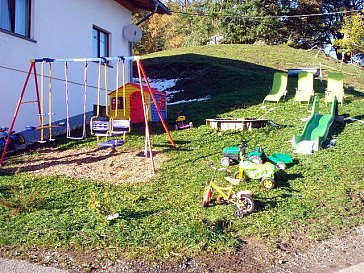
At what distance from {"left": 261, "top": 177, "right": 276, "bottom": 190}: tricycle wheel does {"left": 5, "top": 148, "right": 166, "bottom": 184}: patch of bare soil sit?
6.45 ft

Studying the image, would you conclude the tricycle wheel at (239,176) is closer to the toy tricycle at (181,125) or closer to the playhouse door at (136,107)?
the toy tricycle at (181,125)

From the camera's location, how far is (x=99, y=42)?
14156mm

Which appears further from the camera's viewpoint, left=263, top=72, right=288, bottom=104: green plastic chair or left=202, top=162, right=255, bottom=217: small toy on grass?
left=263, top=72, right=288, bottom=104: green plastic chair

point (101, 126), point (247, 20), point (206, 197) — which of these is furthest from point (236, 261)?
point (247, 20)

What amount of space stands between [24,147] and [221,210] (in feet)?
18.2

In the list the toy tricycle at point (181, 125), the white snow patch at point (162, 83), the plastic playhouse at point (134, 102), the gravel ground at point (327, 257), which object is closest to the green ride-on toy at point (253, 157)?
the gravel ground at point (327, 257)

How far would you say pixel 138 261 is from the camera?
182 inches

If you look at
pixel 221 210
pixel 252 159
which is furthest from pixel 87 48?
pixel 221 210

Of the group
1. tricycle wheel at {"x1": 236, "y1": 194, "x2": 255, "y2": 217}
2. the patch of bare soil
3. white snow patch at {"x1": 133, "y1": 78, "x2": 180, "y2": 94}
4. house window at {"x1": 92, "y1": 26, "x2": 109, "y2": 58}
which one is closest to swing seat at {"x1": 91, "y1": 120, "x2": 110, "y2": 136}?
the patch of bare soil

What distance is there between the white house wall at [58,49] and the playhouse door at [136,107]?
6.27 ft

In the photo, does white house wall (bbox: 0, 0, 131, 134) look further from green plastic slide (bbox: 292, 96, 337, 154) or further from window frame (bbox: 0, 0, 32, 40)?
green plastic slide (bbox: 292, 96, 337, 154)

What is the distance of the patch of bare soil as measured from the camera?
754 centimetres

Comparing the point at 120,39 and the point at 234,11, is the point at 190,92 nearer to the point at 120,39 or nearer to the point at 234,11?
the point at 120,39

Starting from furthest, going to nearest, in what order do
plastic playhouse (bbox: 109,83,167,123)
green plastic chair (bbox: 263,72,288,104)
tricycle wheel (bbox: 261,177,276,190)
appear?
green plastic chair (bbox: 263,72,288,104)
plastic playhouse (bbox: 109,83,167,123)
tricycle wheel (bbox: 261,177,276,190)
